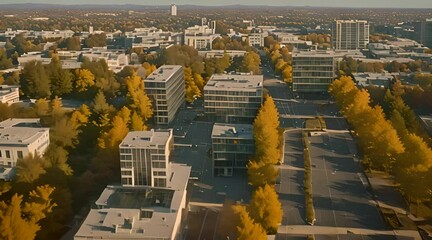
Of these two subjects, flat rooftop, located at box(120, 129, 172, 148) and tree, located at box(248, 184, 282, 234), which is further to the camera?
flat rooftop, located at box(120, 129, 172, 148)

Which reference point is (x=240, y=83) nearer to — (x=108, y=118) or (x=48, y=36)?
(x=108, y=118)

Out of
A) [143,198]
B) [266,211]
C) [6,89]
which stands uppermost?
[6,89]

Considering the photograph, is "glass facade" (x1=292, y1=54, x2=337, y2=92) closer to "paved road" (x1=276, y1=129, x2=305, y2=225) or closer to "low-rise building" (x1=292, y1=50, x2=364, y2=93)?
"low-rise building" (x1=292, y1=50, x2=364, y2=93)

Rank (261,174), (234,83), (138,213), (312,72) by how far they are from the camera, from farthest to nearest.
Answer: (312,72)
(234,83)
(261,174)
(138,213)

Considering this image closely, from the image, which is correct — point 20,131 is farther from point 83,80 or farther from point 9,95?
point 83,80

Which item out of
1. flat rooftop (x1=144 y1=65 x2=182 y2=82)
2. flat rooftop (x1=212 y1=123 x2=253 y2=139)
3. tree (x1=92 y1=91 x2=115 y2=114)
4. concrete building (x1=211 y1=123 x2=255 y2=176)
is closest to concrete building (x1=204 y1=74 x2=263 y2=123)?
flat rooftop (x1=144 y1=65 x2=182 y2=82)

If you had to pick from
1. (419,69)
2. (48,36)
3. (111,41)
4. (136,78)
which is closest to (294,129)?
(136,78)

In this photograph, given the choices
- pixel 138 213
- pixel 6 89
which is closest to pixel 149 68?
pixel 6 89
